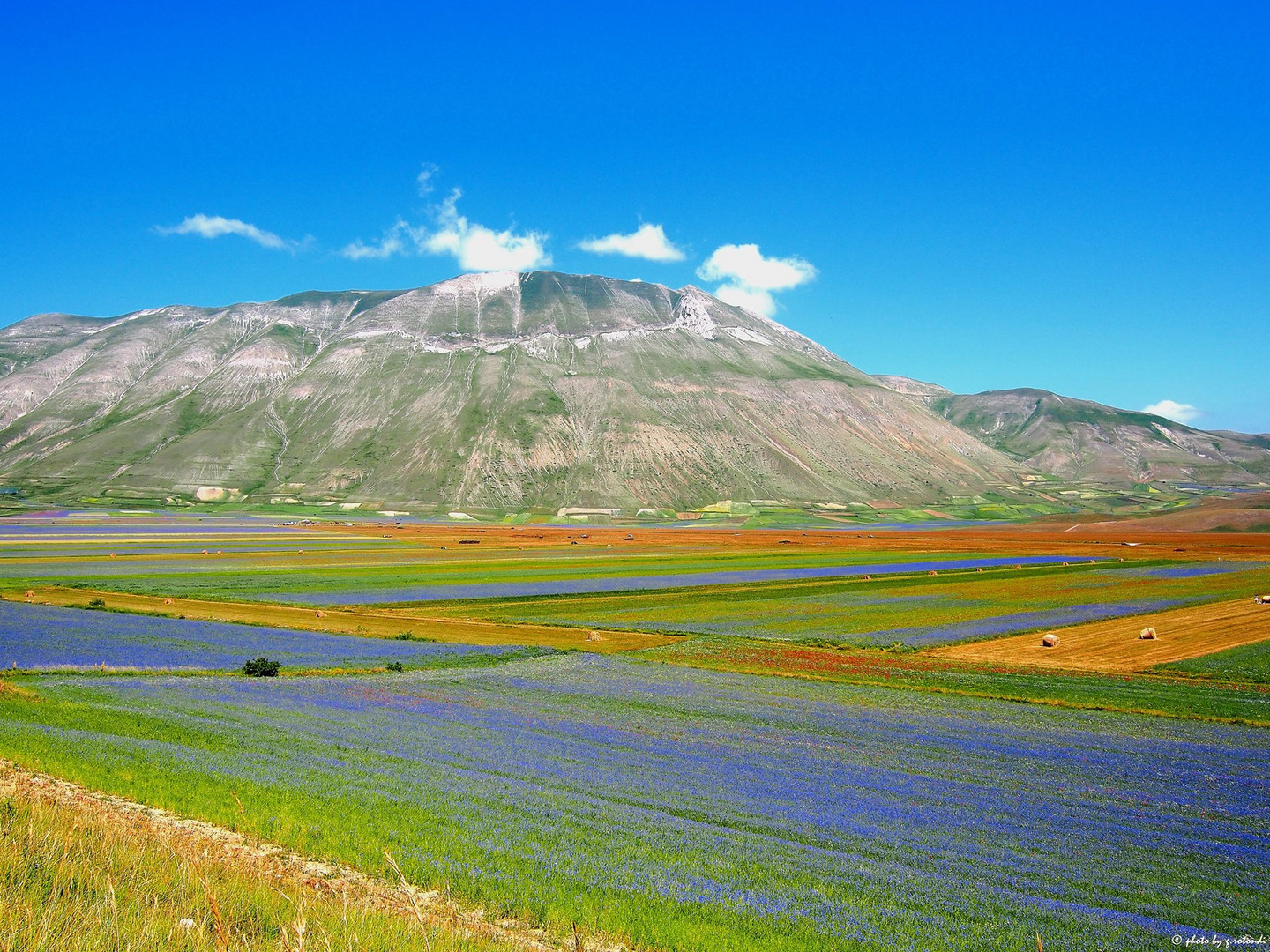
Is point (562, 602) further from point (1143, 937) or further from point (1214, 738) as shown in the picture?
point (1143, 937)

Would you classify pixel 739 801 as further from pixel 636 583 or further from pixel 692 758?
pixel 636 583

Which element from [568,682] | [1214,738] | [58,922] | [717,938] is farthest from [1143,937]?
[568,682]

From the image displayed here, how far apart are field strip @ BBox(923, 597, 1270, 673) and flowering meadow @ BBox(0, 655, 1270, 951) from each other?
12.0m

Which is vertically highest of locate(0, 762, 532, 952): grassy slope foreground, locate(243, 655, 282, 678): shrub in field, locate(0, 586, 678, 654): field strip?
locate(0, 762, 532, 952): grassy slope foreground

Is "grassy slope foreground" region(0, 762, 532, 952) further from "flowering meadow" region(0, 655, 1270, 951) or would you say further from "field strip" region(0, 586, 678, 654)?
"field strip" region(0, 586, 678, 654)

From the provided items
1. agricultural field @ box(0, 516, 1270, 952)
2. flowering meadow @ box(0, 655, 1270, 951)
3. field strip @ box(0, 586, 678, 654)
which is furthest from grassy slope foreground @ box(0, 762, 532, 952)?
field strip @ box(0, 586, 678, 654)

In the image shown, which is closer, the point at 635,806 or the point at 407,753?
the point at 635,806

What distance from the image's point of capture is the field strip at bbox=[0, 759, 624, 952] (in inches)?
402

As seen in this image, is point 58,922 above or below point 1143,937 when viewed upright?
above

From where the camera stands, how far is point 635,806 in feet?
51.2

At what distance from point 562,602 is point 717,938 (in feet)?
160

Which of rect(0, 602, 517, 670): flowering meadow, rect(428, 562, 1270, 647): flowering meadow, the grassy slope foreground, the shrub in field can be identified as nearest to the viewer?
the grassy slope foreground

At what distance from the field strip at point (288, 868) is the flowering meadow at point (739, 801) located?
0.36 metres

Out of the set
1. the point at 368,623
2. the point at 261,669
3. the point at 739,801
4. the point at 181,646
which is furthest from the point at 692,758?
the point at 368,623
